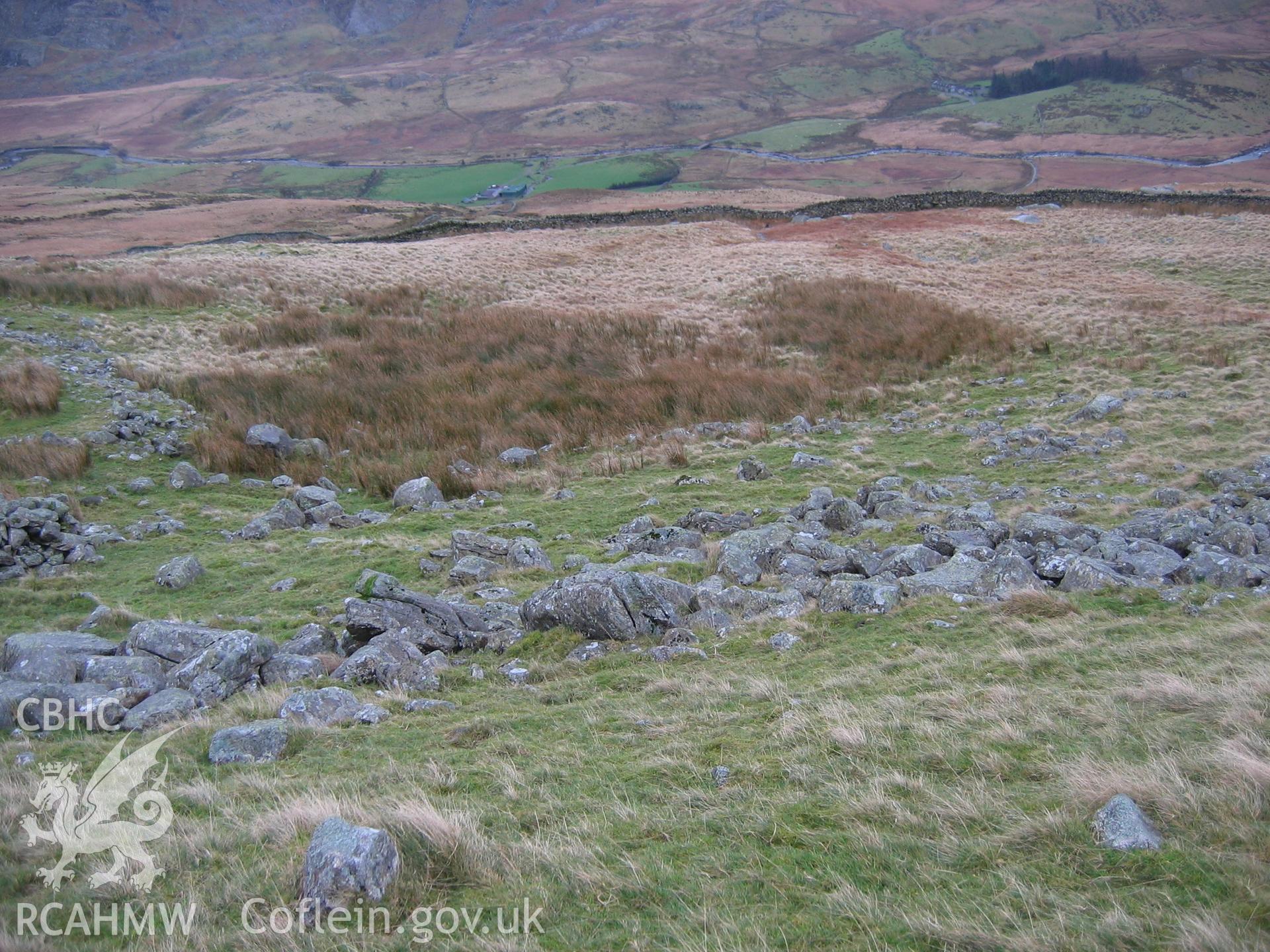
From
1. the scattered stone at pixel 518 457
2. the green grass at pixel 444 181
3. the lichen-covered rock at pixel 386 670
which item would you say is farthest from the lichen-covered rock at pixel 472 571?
the green grass at pixel 444 181

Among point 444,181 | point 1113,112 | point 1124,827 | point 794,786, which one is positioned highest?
point 1113,112

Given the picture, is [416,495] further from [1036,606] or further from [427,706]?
[1036,606]

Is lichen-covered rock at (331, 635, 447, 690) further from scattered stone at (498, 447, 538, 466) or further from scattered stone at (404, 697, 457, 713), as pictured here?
Answer: scattered stone at (498, 447, 538, 466)

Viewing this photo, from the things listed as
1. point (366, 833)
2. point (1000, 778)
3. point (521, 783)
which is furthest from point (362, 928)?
point (1000, 778)

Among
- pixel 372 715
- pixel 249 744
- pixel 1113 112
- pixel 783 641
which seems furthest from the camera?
pixel 1113 112

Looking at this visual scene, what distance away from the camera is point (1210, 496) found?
10594 millimetres

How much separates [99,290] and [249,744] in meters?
23.9

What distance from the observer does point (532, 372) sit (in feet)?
64.6

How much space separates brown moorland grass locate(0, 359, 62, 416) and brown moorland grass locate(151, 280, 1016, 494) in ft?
6.98

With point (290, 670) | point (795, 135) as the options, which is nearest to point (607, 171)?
point (795, 135)

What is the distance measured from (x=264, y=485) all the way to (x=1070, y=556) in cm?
1259

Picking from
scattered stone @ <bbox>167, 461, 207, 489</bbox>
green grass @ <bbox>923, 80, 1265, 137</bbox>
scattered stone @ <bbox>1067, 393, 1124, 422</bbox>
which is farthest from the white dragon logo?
green grass @ <bbox>923, 80, 1265, 137</bbox>

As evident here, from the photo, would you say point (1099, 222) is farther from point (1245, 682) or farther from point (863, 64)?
point (863, 64)

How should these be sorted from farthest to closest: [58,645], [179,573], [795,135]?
[795,135]
[179,573]
[58,645]
